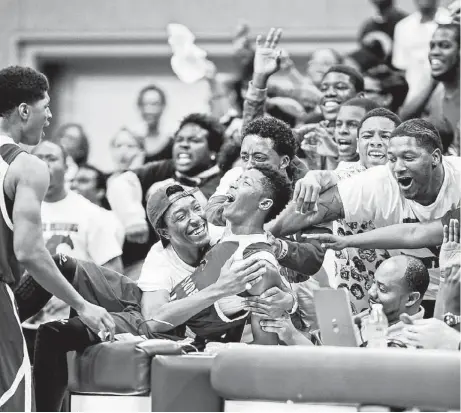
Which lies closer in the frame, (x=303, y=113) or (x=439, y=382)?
(x=439, y=382)

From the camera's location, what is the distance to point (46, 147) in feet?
17.1

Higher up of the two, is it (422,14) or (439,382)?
(422,14)

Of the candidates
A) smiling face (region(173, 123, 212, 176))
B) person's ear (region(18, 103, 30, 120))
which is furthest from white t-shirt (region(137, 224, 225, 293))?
smiling face (region(173, 123, 212, 176))

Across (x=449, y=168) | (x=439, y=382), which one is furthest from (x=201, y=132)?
(x=439, y=382)

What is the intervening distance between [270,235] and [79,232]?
144cm

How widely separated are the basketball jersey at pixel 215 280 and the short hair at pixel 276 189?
0.15 m

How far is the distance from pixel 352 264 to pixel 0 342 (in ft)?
4.91

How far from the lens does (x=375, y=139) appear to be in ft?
14.2

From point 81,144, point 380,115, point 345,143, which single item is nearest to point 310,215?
point 380,115

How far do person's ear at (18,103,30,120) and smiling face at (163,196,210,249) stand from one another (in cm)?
72

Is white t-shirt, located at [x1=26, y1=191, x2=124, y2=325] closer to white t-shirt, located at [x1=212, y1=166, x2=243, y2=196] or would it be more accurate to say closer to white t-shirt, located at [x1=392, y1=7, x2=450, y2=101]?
white t-shirt, located at [x1=212, y1=166, x2=243, y2=196]

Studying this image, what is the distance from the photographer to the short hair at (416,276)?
3.65 m

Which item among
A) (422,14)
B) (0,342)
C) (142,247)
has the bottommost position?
(0,342)

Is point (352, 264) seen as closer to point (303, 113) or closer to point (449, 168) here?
point (449, 168)
